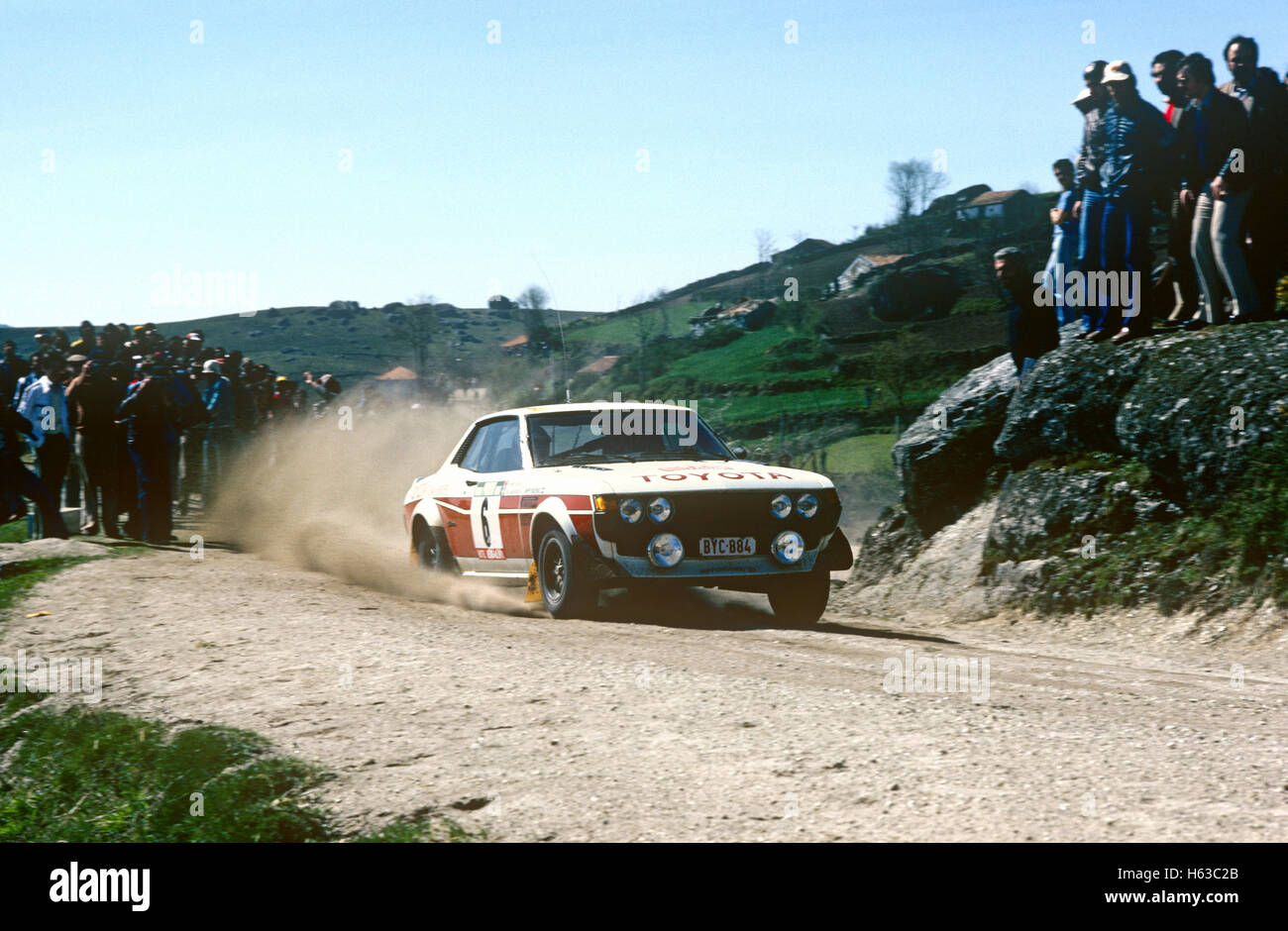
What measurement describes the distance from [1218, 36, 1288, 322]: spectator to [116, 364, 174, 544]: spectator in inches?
448

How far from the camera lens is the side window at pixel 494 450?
9898 mm

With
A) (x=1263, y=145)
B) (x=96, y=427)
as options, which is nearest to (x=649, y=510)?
(x=1263, y=145)

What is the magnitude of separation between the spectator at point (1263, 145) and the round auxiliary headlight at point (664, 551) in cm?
556

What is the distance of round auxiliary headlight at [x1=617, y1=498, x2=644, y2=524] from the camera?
834 cm

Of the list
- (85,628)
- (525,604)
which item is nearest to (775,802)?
(525,604)

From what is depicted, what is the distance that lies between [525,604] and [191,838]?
13.8 ft

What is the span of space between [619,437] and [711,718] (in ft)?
14.2

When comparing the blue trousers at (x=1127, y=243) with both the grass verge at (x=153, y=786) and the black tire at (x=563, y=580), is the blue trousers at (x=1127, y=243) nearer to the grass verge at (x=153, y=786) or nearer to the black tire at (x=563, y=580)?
the black tire at (x=563, y=580)

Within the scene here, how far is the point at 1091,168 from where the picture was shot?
11523 millimetres

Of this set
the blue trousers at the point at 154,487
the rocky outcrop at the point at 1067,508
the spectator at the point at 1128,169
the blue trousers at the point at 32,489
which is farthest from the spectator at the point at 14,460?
the spectator at the point at 1128,169

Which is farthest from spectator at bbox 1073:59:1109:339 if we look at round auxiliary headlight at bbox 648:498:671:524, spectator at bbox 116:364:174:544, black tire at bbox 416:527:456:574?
spectator at bbox 116:364:174:544

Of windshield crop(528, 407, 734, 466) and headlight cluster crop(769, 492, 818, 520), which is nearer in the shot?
headlight cluster crop(769, 492, 818, 520)

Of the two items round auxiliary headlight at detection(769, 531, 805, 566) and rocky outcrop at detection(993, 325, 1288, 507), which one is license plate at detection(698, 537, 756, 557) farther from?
rocky outcrop at detection(993, 325, 1288, 507)
